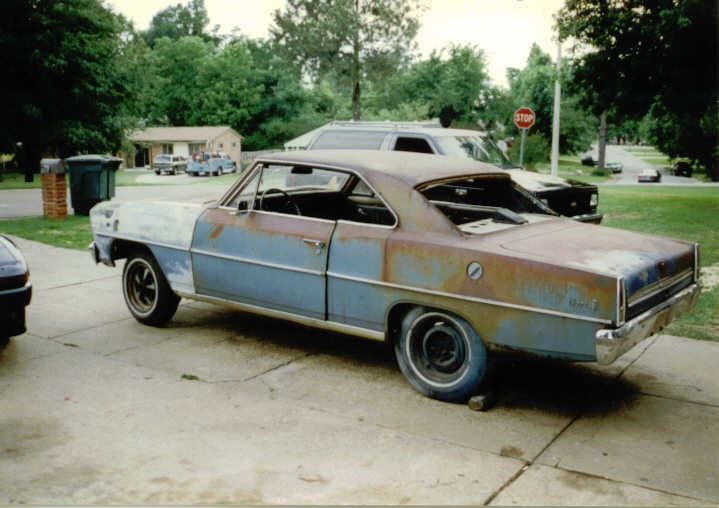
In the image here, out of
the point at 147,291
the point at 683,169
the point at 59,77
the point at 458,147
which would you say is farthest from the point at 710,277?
the point at 683,169

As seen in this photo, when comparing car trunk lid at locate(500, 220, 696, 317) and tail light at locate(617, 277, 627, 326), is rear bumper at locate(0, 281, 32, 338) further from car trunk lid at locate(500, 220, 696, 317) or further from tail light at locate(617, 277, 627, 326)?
tail light at locate(617, 277, 627, 326)

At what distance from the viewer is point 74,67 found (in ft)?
106

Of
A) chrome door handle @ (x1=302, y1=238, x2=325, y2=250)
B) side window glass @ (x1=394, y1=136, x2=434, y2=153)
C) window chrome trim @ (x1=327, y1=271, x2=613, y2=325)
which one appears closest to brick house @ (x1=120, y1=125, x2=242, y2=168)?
side window glass @ (x1=394, y1=136, x2=434, y2=153)

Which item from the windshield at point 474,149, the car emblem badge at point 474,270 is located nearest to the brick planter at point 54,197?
the windshield at point 474,149

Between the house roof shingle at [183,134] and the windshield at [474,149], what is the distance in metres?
52.0

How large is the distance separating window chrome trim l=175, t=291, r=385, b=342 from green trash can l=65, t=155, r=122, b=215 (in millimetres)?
8785

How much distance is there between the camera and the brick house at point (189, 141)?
2421 inches

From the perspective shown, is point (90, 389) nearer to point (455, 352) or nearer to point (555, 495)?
point (455, 352)

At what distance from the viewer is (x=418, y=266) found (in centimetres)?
451

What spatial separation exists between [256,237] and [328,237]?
0.68 metres

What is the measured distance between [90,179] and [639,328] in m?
12.1

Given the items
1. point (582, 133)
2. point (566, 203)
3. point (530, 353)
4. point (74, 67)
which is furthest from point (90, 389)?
point (582, 133)

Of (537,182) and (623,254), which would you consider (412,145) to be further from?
(623,254)

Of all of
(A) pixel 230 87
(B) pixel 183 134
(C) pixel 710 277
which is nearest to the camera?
(C) pixel 710 277
